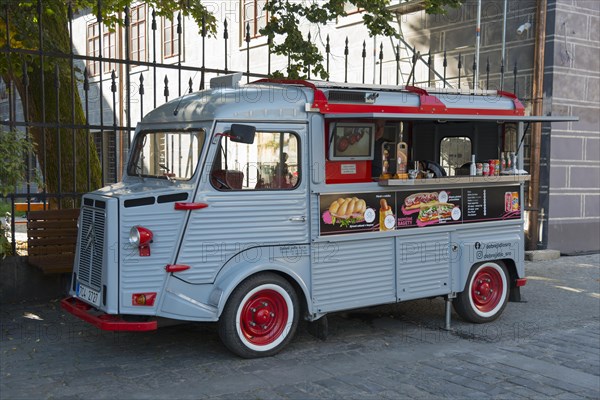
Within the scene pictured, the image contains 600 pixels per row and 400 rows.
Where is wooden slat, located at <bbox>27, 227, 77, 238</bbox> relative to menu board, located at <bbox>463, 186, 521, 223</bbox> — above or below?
below

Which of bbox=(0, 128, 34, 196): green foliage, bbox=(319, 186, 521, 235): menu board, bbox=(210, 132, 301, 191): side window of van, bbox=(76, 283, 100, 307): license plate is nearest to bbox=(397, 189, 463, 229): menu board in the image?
bbox=(319, 186, 521, 235): menu board

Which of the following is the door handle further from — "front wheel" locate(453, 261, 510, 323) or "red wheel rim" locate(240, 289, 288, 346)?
"front wheel" locate(453, 261, 510, 323)

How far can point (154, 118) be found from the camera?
6.96 meters

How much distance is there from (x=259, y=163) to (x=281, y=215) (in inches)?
20.5

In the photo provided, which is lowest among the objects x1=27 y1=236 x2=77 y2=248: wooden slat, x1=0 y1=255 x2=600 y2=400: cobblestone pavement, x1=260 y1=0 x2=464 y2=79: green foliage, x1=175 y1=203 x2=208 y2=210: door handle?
x1=0 y1=255 x2=600 y2=400: cobblestone pavement

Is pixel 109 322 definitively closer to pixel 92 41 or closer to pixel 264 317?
pixel 264 317

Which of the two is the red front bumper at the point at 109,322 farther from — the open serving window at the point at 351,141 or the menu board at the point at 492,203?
the menu board at the point at 492,203

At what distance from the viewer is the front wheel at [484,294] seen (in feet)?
25.5

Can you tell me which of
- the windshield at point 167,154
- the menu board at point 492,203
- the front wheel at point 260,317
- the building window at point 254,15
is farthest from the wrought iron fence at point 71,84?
the front wheel at point 260,317

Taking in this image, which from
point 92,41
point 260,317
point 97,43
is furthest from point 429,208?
point 92,41

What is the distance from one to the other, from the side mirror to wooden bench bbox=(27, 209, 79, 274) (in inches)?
A: 120

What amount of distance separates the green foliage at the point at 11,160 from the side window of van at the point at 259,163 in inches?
85.8

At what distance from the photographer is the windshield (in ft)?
20.7

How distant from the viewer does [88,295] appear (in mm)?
6297
